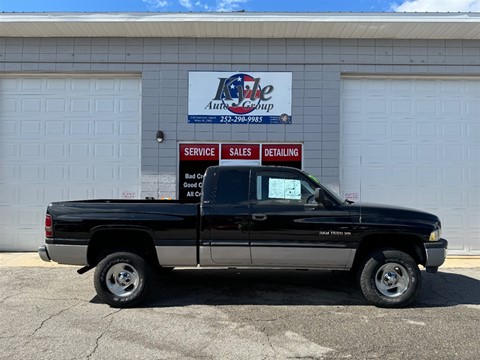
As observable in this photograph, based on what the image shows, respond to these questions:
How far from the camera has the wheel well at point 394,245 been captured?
222 inches

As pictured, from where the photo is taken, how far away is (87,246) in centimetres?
557

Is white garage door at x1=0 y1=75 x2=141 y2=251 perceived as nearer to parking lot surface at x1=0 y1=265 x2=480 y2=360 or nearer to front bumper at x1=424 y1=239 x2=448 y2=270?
parking lot surface at x1=0 y1=265 x2=480 y2=360

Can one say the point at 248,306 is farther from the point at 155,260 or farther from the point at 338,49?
the point at 338,49

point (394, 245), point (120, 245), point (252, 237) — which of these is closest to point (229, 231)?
point (252, 237)

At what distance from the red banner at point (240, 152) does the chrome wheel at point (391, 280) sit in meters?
4.85

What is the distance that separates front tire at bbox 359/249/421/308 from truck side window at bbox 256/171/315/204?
1.25 m

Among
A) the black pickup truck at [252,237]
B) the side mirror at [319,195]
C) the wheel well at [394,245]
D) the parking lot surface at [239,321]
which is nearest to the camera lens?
the parking lot surface at [239,321]

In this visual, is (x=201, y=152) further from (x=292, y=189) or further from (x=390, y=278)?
(x=390, y=278)

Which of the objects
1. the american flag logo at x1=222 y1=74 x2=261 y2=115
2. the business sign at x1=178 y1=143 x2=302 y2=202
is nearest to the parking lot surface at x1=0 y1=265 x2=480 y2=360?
the business sign at x1=178 y1=143 x2=302 y2=202

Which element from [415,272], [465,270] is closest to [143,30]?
[415,272]

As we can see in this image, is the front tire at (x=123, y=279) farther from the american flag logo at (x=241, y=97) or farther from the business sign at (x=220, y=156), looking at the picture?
the american flag logo at (x=241, y=97)

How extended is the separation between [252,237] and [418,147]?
245 inches

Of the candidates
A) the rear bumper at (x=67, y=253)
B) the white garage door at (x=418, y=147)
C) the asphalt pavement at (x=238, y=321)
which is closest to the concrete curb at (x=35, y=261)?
the white garage door at (x=418, y=147)

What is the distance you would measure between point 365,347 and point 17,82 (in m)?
9.89
